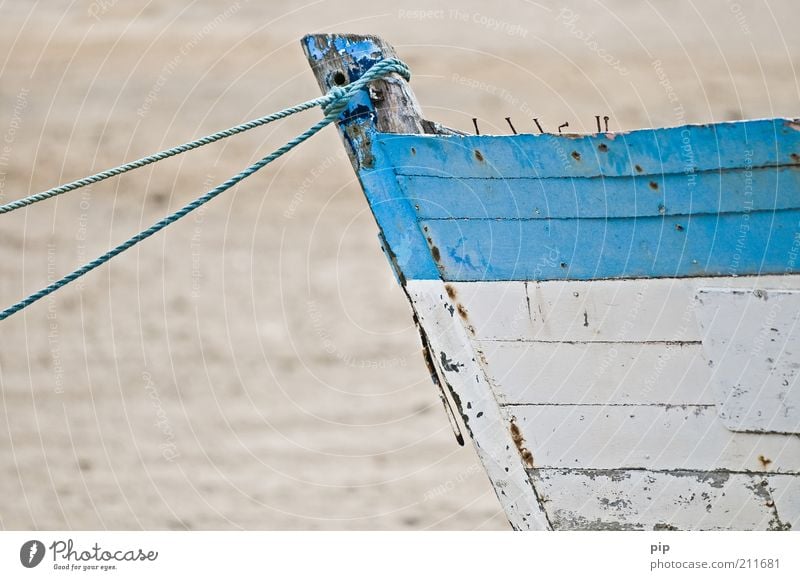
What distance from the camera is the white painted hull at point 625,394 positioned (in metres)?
1.59

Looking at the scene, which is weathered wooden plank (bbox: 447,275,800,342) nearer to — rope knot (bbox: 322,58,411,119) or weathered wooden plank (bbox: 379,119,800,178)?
weathered wooden plank (bbox: 379,119,800,178)

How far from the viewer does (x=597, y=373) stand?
1656 mm

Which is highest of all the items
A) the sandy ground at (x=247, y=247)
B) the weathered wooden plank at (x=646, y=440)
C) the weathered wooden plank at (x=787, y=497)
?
the sandy ground at (x=247, y=247)

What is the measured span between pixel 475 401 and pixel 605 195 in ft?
1.38

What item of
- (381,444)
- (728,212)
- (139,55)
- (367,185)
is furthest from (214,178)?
(728,212)

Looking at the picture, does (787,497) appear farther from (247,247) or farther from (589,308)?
(247,247)

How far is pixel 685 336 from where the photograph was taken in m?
1.60

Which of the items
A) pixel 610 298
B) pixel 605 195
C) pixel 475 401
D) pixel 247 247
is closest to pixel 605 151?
pixel 605 195

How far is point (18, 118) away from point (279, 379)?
2.03 meters

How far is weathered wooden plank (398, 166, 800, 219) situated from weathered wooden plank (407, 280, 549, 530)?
0.51ft

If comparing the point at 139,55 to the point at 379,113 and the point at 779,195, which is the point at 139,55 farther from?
the point at 779,195

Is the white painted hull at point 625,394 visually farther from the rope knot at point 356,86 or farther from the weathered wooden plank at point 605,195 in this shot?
the rope knot at point 356,86

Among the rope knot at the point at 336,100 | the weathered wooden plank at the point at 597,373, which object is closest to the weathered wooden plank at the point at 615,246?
the weathered wooden plank at the point at 597,373

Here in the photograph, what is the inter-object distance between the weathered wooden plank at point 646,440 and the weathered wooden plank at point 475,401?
0.04 metres
